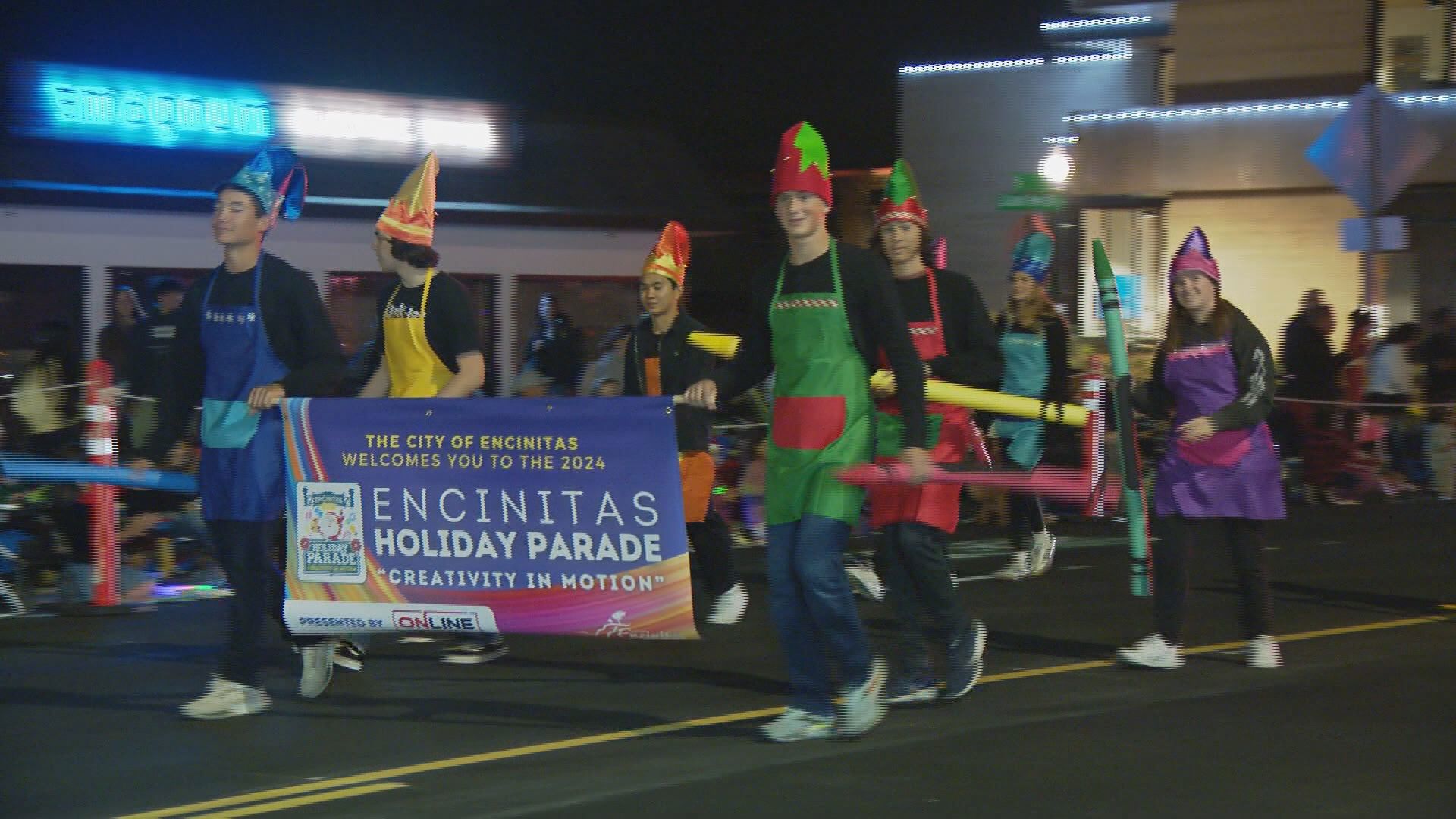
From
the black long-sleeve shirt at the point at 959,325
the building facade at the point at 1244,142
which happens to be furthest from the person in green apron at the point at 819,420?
the building facade at the point at 1244,142

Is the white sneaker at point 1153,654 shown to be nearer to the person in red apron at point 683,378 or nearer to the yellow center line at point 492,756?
the yellow center line at point 492,756

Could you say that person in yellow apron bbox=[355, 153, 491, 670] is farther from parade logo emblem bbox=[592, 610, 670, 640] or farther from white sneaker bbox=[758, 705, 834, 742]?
white sneaker bbox=[758, 705, 834, 742]

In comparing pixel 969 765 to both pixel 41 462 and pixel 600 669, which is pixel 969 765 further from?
pixel 41 462

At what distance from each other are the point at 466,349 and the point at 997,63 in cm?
1878

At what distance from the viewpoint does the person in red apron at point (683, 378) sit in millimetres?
9344

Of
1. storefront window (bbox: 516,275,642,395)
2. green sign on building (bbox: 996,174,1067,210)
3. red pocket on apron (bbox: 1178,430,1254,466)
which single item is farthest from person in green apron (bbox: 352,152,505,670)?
storefront window (bbox: 516,275,642,395)

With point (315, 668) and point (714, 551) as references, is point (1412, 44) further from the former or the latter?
point (315, 668)

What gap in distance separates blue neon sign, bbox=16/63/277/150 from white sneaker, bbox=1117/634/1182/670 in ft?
52.4

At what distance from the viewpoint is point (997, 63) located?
992 inches

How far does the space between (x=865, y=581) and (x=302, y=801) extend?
4.85 metres


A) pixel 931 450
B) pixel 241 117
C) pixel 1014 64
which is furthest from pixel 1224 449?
pixel 1014 64

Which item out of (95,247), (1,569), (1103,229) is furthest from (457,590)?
(1103,229)

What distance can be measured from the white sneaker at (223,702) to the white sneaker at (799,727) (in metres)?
2.05

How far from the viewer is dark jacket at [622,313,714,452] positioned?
932cm
